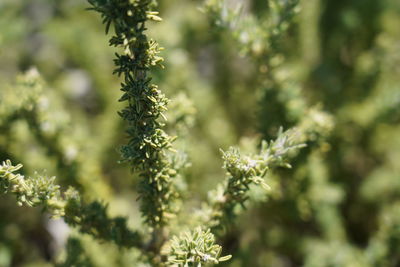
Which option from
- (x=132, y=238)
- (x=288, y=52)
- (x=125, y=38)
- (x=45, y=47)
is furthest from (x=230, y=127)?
(x=45, y=47)

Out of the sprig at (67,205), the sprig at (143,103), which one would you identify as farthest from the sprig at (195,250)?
the sprig at (67,205)

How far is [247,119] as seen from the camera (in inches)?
76.4

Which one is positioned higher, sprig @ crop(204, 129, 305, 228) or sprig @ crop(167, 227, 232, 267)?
sprig @ crop(204, 129, 305, 228)

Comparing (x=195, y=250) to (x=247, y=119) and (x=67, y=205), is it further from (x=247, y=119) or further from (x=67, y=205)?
(x=247, y=119)

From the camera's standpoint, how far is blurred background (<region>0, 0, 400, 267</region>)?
1.22 meters

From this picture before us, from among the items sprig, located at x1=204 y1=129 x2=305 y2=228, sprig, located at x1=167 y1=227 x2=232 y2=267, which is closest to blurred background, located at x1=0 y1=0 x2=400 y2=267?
sprig, located at x1=204 y1=129 x2=305 y2=228

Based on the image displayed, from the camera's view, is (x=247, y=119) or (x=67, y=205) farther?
(x=247, y=119)

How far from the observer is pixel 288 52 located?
1.86m

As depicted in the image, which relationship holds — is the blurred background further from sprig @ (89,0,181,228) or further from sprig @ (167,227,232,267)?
sprig @ (167,227,232,267)

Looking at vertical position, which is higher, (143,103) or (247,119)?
(247,119)

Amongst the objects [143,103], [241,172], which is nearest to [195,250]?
[241,172]

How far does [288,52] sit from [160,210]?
1249mm

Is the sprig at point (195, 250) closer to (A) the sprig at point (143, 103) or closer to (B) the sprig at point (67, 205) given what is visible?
(A) the sprig at point (143, 103)

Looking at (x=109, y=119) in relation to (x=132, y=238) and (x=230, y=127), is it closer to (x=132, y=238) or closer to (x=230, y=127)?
(x=230, y=127)
